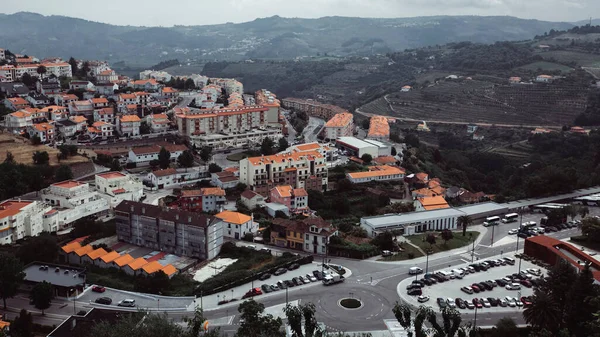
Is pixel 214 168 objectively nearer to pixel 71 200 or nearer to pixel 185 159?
pixel 185 159

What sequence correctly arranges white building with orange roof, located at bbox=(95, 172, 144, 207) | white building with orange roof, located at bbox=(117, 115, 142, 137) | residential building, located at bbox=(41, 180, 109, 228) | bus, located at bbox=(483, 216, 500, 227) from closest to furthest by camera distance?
residential building, located at bbox=(41, 180, 109, 228), bus, located at bbox=(483, 216, 500, 227), white building with orange roof, located at bbox=(95, 172, 144, 207), white building with orange roof, located at bbox=(117, 115, 142, 137)

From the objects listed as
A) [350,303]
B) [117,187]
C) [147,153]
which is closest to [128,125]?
[147,153]

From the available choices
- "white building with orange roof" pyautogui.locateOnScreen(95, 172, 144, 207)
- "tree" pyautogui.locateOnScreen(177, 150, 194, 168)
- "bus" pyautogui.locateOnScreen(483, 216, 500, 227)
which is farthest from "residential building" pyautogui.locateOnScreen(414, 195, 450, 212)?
"white building with orange roof" pyautogui.locateOnScreen(95, 172, 144, 207)

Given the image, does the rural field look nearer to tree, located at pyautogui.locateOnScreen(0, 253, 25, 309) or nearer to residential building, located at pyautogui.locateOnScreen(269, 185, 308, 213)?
residential building, located at pyautogui.locateOnScreen(269, 185, 308, 213)

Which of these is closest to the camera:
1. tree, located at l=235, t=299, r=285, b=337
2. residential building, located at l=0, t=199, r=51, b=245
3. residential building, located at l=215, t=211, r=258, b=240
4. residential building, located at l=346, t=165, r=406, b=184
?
tree, located at l=235, t=299, r=285, b=337

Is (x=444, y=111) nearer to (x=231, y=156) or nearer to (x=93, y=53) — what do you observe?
(x=231, y=156)

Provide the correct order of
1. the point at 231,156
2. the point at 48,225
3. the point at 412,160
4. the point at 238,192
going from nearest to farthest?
the point at 48,225 < the point at 238,192 < the point at 231,156 < the point at 412,160

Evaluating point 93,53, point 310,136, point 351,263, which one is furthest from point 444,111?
point 93,53
